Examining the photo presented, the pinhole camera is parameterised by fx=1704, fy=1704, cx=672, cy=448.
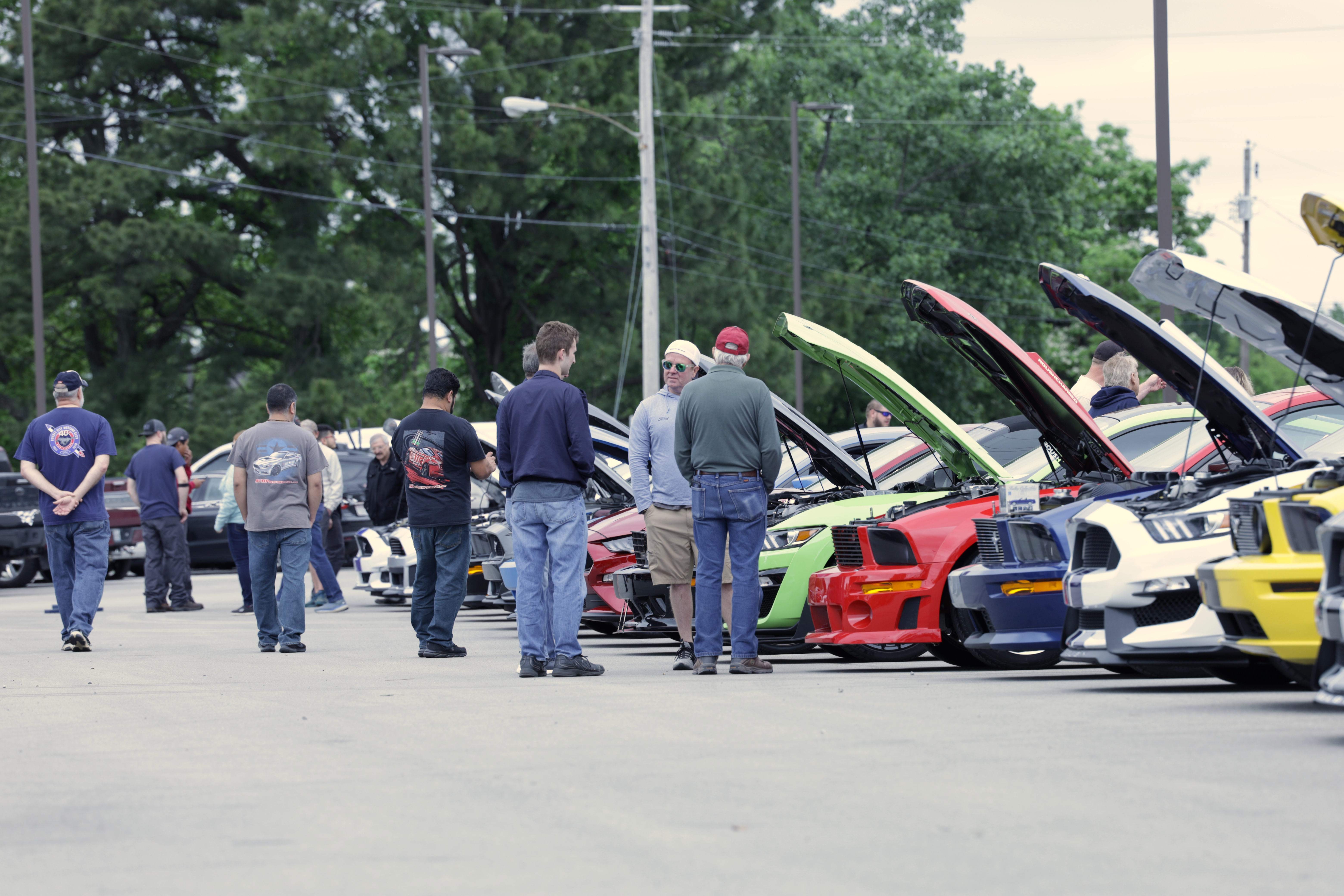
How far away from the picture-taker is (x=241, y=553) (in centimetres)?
1805

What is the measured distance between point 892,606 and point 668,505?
1.48 m

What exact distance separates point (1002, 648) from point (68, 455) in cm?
699

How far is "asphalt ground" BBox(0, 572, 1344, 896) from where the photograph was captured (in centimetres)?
461

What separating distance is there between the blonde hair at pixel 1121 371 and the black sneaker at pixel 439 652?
485 cm

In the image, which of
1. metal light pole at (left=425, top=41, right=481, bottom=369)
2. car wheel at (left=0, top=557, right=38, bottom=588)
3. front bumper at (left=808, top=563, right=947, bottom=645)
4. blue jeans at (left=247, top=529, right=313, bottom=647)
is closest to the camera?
front bumper at (left=808, top=563, right=947, bottom=645)

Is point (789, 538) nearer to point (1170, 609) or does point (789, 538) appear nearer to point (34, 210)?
point (1170, 609)

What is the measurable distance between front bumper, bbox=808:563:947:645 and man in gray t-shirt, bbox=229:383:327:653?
425 cm

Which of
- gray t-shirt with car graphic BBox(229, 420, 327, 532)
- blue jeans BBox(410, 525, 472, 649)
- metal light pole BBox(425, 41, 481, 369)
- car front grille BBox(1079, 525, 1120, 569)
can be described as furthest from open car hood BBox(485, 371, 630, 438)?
metal light pole BBox(425, 41, 481, 369)

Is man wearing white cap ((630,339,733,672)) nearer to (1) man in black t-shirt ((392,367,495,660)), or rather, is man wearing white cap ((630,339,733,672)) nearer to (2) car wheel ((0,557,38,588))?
(1) man in black t-shirt ((392,367,495,660))

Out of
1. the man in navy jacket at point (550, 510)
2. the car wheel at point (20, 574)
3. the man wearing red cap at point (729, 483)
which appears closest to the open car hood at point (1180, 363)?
the man wearing red cap at point (729, 483)

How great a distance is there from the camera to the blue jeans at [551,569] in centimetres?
987

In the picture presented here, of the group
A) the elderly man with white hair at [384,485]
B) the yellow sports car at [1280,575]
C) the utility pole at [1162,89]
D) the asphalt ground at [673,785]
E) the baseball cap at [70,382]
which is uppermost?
the utility pole at [1162,89]

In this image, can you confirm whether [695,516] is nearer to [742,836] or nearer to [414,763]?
[414,763]

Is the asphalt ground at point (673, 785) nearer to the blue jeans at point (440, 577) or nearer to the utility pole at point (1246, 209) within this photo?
the blue jeans at point (440, 577)
